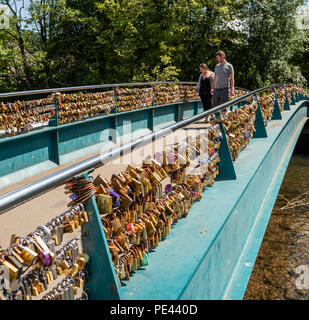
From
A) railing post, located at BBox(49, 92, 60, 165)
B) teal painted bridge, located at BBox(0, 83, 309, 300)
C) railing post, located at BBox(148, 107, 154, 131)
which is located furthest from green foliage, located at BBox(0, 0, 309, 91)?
teal painted bridge, located at BBox(0, 83, 309, 300)

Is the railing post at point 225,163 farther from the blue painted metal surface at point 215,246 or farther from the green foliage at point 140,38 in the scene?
the green foliage at point 140,38

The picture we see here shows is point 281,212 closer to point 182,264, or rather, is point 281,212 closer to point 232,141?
point 232,141

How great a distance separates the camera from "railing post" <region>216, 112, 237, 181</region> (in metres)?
4.65

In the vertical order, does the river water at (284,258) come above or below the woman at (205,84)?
below

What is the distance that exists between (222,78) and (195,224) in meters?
6.34

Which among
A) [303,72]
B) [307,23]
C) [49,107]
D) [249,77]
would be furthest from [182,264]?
[303,72]

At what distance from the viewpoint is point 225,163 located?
4.78 metres

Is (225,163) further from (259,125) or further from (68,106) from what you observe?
(68,106)

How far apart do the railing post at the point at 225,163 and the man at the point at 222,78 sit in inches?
183

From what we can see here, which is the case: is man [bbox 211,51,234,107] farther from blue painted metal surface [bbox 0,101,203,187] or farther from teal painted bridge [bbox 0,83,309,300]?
blue painted metal surface [bbox 0,101,203,187]

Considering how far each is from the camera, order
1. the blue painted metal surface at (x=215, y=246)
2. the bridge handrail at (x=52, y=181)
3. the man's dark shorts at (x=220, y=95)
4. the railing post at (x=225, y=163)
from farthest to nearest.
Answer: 1. the man's dark shorts at (x=220, y=95)
2. the railing post at (x=225, y=163)
3. the blue painted metal surface at (x=215, y=246)
4. the bridge handrail at (x=52, y=181)

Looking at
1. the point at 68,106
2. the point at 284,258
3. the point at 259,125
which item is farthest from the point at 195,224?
the point at 68,106

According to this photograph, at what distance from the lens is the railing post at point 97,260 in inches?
78.5

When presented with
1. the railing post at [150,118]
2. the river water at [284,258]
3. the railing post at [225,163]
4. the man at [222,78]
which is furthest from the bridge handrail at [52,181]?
the railing post at [150,118]
